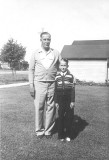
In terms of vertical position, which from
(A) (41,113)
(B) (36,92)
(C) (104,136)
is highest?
(B) (36,92)

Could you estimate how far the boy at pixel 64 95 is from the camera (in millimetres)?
5125

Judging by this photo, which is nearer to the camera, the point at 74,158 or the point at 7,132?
the point at 74,158

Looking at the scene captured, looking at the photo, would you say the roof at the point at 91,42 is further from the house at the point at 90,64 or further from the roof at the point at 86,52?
the house at the point at 90,64

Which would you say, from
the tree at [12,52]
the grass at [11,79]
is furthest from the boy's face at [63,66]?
the tree at [12,52]

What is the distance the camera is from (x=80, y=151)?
473 cm

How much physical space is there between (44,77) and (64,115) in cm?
94

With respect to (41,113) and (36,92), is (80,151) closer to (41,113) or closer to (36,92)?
(41,113)

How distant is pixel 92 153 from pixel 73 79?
1.56 meters

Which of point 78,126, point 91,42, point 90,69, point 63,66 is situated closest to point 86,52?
point 90,69

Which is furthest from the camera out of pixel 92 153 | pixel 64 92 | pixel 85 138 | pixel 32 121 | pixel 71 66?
pixel 71 66

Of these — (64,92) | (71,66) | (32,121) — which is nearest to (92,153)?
(64,92)

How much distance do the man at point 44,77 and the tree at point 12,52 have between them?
77.4 feet

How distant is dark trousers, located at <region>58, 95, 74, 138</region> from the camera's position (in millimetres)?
5164

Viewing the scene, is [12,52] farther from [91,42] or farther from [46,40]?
[46,40]
